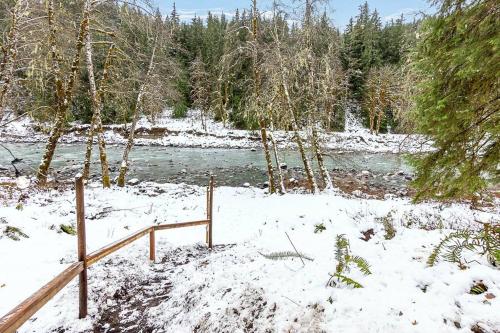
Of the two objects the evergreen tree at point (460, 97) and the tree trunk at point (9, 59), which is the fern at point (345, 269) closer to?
the evergreen tree at point (460, 97)

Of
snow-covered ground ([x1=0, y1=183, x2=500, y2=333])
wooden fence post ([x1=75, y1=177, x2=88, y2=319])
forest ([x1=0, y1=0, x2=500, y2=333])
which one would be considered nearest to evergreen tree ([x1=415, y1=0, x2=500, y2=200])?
forest ([x1=0, y1=0, x2=500, y2=333])

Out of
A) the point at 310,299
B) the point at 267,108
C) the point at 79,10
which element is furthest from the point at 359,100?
the point at 310,299

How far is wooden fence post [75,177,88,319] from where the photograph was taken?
3557 mm

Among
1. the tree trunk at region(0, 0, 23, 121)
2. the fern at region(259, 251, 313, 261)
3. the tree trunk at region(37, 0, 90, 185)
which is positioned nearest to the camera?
the fern at region(259, 251, 313, 261)

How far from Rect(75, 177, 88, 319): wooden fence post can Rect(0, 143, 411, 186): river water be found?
43.2ft

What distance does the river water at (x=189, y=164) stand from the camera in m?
19.9

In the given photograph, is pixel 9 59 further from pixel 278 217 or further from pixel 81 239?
pixel 278 217

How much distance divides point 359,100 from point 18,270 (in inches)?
1800

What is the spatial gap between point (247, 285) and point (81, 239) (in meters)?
2.11

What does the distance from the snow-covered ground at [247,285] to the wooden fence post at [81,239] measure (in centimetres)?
19

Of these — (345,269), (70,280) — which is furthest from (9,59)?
(345,269)

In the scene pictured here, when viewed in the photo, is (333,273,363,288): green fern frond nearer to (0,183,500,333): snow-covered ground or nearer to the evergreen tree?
(0,183,500,333): snow-covered ground

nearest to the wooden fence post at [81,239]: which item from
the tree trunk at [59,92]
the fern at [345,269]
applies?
the fern at [345,269]

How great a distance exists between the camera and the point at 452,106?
16.5 ft
